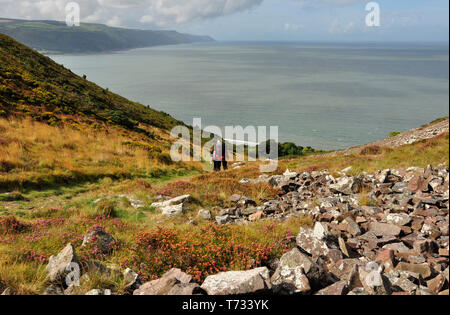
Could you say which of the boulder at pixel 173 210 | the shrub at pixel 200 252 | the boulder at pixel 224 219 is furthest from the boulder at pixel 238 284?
the boulder at pixel 173 210

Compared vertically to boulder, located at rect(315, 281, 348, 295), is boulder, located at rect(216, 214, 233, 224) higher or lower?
lower

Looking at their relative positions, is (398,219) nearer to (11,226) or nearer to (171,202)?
(171,202)

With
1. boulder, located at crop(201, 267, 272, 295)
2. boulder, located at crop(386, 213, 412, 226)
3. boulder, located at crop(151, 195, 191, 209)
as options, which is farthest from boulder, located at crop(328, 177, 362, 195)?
boulder, located at crop(201, 267, 272, 295)

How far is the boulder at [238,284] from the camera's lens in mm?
4484

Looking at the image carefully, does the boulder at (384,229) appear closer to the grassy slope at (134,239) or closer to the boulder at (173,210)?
the grassy slope at (134,239)

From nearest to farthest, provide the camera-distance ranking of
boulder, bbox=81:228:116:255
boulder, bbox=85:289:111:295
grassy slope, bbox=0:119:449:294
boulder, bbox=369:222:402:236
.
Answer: boulder, bbox=85:289:111:295
grassy slope, bbox=0:119:449:294
boulder, bbox=81:228:116:255
boulder, bbox=369:222:402:236

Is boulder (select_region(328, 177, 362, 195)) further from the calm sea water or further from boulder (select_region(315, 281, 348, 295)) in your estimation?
the calm sea water

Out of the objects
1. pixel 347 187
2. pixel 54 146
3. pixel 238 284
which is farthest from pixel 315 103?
pixel 238 284

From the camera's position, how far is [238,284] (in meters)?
4.55

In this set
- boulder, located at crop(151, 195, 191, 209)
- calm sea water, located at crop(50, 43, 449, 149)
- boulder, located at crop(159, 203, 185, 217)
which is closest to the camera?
boulder, located at crop(159, 203, 185, 217)

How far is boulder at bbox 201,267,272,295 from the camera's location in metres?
4.48

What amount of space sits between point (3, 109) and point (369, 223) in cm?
2764

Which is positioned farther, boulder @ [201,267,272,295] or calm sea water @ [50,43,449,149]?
calm sea water @ [50,43,449,149]

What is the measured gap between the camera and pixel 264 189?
12.9 meters
